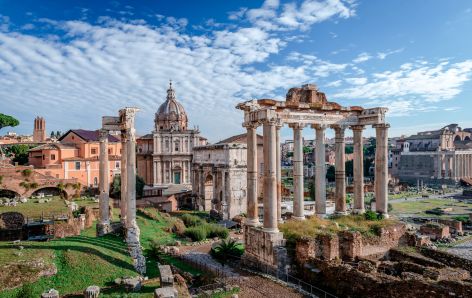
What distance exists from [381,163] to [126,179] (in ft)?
47.1

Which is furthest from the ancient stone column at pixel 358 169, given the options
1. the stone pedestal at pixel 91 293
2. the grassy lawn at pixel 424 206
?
the grassy lawn at pixel 424 206

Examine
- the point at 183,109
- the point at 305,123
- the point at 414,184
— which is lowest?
the point at 414,184

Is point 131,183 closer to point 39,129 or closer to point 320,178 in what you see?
point 320,178

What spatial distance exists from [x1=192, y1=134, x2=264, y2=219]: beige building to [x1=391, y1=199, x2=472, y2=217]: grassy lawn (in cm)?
2187

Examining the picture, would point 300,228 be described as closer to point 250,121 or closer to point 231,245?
point 231,245

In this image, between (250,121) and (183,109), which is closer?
(250,121)

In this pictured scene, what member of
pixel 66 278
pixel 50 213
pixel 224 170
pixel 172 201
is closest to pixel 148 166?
pixel 172 201

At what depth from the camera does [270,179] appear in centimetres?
1658

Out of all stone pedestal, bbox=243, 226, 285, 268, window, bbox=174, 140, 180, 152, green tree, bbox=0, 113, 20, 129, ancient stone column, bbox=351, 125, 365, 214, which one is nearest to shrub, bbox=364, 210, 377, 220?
ancient stone column, bbox=351, 125, 365, 214

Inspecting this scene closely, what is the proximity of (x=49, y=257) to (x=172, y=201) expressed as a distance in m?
28.9

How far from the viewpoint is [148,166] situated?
5731 cm

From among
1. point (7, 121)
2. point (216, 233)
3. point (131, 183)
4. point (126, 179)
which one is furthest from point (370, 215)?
point (7, 121)

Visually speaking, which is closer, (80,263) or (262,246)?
(80,263)

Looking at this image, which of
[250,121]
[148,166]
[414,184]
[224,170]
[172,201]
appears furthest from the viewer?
[414,184]
